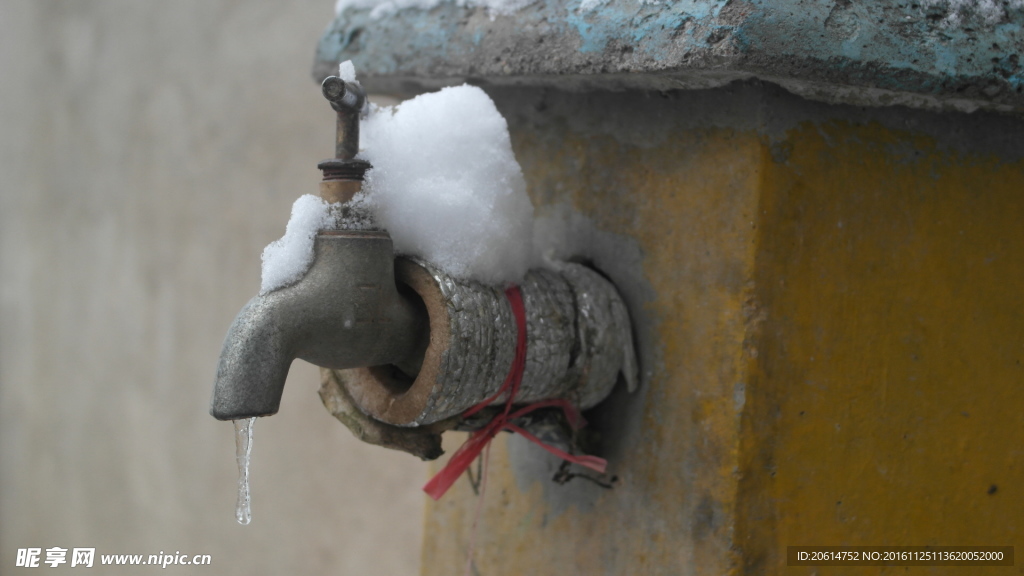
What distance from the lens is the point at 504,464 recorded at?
1.01 meters

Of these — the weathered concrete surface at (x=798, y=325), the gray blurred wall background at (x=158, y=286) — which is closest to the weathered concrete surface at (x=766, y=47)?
the weathered concrete surface at (x=798, y=325)

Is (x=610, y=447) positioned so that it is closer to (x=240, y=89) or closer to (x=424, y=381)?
(x=424, y=381)

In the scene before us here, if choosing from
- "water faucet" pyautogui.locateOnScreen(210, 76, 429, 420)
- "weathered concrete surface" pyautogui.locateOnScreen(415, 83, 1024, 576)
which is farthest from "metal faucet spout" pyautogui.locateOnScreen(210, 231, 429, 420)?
"weathered concrete surface" pyautogui.locateOnScreen(415, 83, 1024, 576)

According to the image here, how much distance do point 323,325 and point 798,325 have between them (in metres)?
0.40

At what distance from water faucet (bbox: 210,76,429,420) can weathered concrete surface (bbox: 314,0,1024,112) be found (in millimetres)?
173

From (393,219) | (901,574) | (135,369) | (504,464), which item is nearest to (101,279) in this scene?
(135,369)

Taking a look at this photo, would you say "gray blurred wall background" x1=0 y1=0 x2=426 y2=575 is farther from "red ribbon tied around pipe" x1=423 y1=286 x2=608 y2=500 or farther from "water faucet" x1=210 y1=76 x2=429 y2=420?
"water faucet" x1=210 y1=76 x2=429 y2=420

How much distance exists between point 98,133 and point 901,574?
8.53ft

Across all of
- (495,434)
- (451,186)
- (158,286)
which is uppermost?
(158,286)

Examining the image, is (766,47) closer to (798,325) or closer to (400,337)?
(798,325)

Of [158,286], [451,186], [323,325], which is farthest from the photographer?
[158,286]

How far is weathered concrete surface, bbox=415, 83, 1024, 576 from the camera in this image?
0.77 metres

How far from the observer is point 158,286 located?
251 cm

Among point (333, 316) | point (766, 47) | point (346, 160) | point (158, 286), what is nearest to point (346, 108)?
point (346, 160)
